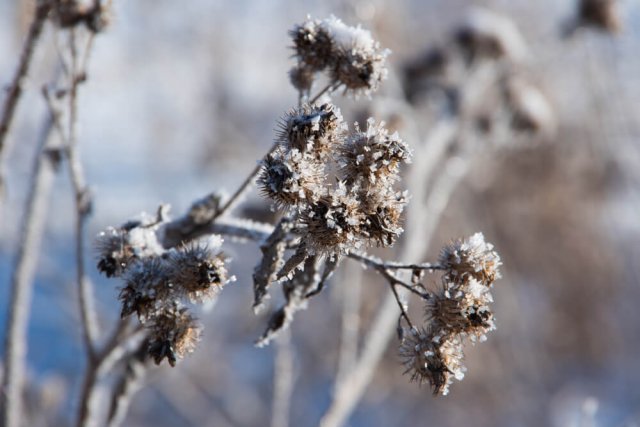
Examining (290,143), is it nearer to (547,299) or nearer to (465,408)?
(465,408)

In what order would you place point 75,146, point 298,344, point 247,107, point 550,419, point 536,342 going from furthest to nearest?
A: point 247,107 < point 536,342 < point 298,344 < point 550,419 < point 75,146

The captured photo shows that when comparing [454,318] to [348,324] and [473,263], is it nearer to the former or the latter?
[473,263]

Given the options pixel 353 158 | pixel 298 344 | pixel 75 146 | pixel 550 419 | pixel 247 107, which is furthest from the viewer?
pixel 247 107

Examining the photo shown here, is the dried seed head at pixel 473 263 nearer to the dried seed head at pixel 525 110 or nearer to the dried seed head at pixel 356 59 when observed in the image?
the dried seed head at pixel 356 59

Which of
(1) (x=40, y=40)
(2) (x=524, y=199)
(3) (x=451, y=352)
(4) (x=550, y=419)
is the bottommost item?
(3) (x=451, y=352)

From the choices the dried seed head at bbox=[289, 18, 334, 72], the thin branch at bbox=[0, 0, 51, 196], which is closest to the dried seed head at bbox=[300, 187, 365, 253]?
the dried seed head at bbox=[289, 18, 334, 72]

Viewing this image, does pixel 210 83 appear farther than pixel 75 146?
Yes

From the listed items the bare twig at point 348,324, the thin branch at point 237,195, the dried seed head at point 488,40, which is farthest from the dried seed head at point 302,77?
the dried seed head at point 488,40

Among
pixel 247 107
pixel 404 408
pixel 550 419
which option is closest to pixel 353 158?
pixel 550 419
